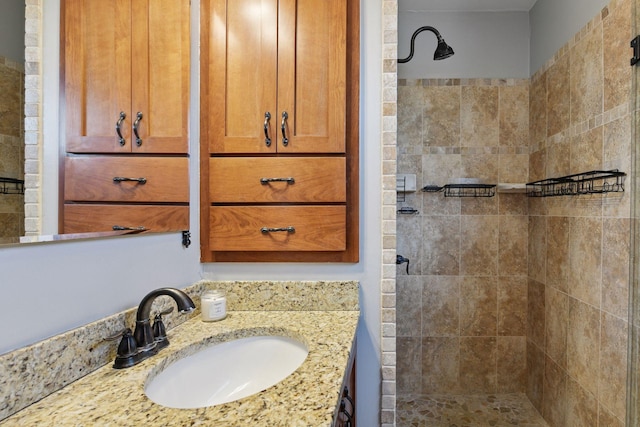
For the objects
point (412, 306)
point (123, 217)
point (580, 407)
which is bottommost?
point (580, 407)

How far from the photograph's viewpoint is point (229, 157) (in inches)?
48.3

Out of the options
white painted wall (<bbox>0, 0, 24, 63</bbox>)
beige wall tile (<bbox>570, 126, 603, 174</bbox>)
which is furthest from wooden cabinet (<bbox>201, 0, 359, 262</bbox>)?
beige wall tile (<bbox>570, 126, 603, 174</bbox>)

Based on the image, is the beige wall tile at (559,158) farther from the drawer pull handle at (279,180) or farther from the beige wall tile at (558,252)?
the drawer pull handle at (279,180)

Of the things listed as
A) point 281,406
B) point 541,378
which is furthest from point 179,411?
point 541,378

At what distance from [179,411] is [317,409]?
269 millimetres

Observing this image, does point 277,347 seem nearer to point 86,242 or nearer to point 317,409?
point 317,409

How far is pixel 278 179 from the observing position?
3.97 feet

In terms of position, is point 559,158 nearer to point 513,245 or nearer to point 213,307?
point 513,245

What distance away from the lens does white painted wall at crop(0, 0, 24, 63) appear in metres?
0.58

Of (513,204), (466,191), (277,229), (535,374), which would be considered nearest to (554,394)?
(535,374)

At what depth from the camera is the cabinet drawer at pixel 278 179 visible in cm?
121

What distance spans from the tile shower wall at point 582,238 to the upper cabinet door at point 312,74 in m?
1.26

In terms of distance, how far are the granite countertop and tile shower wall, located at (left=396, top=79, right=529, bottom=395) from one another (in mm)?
1497

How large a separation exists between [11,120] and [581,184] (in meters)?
2.20
